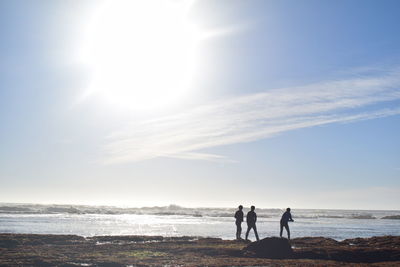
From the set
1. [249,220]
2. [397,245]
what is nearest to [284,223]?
[249,220]

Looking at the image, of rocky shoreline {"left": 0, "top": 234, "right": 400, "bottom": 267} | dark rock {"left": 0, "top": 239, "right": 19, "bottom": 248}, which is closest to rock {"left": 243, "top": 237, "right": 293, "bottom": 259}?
rocky shoreline {"left": 0, "top": 234, "right": 400, "bottom": 267}

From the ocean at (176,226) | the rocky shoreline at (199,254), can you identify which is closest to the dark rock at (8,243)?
the rocky shoreline at (199,254)

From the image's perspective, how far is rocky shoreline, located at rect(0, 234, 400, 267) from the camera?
19.4m

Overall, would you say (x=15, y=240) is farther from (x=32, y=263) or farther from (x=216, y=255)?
(x=216, y=255)

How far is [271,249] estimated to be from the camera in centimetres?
2273

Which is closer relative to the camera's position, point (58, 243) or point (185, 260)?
point (185, 260)

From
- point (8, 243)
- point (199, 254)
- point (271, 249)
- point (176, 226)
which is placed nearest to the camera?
point (271, 249)

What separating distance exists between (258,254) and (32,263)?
11334mm

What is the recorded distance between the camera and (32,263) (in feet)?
62.0

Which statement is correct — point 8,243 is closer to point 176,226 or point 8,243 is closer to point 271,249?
point 271,249

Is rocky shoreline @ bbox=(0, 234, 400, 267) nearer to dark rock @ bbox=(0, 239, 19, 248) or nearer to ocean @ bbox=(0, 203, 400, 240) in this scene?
dark rock @ bbox=(0, 239, 19, 248)

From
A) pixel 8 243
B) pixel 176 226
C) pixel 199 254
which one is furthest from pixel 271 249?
pixel 176 226

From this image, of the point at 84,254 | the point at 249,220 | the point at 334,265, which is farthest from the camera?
the point at 249,220

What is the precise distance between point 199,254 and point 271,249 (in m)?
3.97
